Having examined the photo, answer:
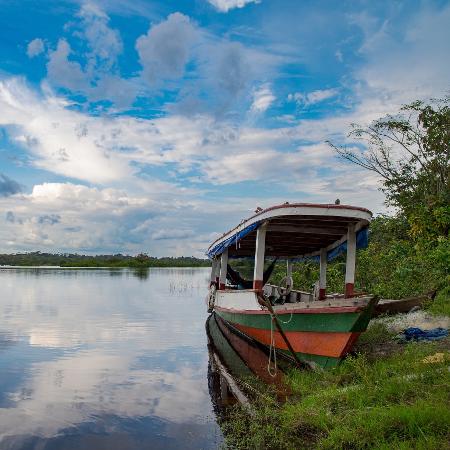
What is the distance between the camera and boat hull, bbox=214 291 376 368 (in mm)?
7295

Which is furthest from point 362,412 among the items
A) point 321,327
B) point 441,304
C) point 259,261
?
point 441,304

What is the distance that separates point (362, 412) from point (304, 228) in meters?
6.45

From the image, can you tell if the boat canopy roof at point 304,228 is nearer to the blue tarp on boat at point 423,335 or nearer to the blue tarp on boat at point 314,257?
the blue tarp on boat at point 314,257

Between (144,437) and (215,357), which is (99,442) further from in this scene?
(215,357)

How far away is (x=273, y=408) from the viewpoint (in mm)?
6461

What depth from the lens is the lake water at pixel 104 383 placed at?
659 cm

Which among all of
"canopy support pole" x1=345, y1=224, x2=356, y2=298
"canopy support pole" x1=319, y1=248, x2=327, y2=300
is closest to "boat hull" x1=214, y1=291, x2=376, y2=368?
"canopy support pole" x1=345, y1=224, x2=356, y2=298

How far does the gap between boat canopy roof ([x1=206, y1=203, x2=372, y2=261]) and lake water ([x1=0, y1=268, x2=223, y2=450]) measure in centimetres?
350

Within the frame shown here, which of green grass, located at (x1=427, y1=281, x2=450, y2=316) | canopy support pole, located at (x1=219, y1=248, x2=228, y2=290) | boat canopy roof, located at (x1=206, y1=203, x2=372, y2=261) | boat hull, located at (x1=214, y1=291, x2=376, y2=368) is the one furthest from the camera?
canopy support pole, located at (x1=219, y1=248, x2=228, y2=290)

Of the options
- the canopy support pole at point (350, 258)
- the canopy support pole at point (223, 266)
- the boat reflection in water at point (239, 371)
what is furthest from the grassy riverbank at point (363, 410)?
the canopy support pole at point (223, 266)

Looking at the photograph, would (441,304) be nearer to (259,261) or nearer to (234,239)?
(259,261)

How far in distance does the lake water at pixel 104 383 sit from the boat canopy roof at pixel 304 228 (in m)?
3.50

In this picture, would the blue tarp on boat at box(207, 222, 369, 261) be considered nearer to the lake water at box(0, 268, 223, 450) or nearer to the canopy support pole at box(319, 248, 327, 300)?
the canopy support pole at box(319, 248, 327, 300)

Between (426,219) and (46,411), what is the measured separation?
12679 millimetres
